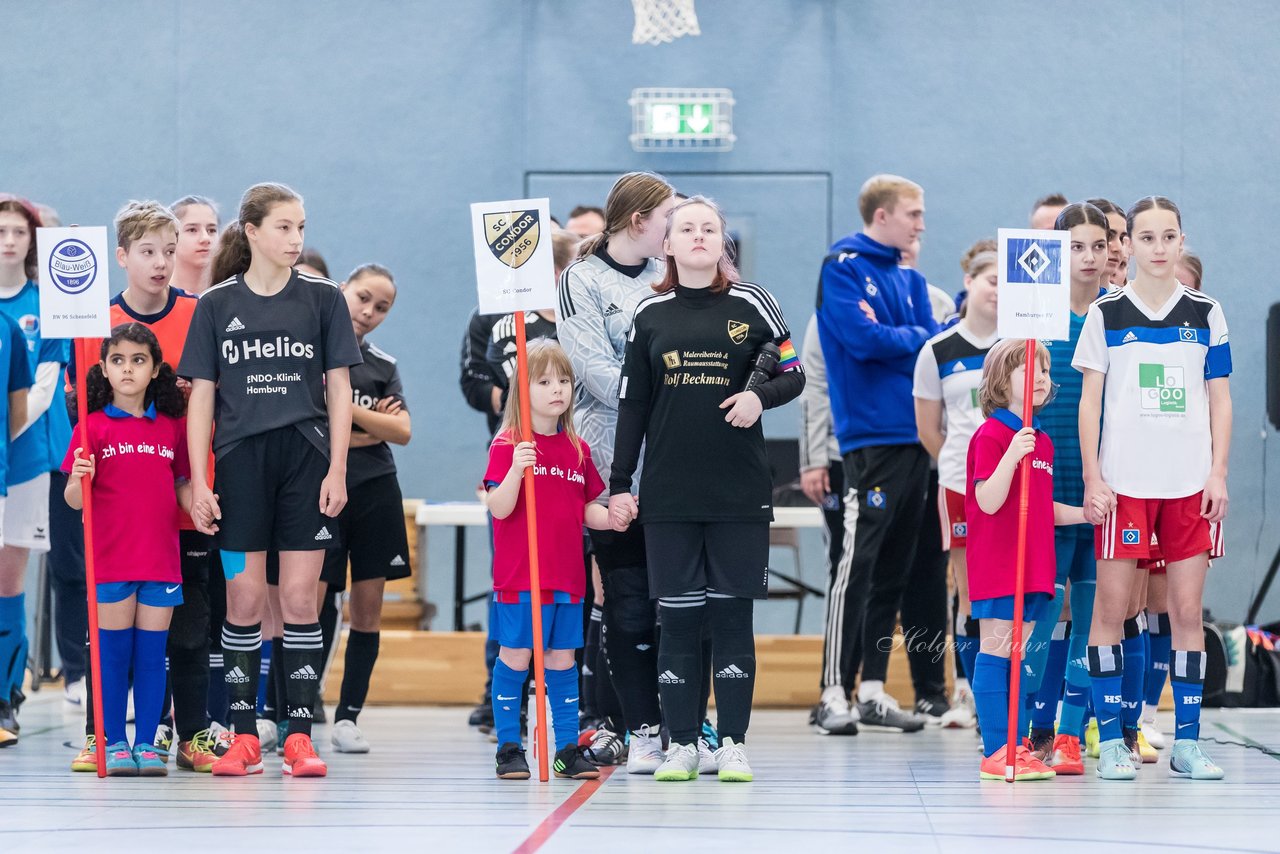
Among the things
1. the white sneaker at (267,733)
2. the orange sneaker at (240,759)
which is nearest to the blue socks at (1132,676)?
the orange sneaker at (240,759)

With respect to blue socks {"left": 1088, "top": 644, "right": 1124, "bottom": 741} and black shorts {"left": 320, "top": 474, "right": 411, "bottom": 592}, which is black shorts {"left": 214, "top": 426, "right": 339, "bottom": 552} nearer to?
black shorts {"left": 320, "top": 474, "right": 411, "bottom": 592}

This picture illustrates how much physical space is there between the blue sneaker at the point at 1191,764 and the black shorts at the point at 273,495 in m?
2.25

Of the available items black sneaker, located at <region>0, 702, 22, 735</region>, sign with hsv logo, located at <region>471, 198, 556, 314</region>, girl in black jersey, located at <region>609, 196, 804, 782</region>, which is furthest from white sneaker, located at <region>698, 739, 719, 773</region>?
black sneaker, located at <region>0, 702, 22, 735</region>

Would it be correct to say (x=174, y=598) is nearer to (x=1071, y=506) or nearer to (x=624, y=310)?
(x=624, y=310)

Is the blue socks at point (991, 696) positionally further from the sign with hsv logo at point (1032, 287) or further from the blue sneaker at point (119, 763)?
the blue sneaker at point (119, 763)

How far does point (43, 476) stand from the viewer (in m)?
4.71

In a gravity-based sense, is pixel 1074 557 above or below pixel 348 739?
above

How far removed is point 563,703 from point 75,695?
271cm

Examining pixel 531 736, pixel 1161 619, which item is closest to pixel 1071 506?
pixel 1161 619

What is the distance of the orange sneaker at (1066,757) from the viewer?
3805 mm

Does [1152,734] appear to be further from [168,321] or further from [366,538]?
[168,321]

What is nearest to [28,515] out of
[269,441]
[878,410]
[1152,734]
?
[269,441]

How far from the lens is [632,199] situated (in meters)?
3.91

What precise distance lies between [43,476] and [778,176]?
442 cm
